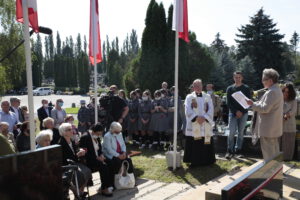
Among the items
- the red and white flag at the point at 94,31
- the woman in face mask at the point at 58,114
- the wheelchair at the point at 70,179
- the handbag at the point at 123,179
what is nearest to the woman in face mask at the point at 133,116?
the woman in face mask at the point at 58,114

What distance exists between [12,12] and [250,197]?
20.7 metres

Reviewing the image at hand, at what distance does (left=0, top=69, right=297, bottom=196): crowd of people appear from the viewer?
5.50 meters

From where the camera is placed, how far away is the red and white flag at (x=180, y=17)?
22.8 ft

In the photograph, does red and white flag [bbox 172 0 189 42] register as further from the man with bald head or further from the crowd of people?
the man with bald head

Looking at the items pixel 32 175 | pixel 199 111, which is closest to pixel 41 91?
pixel 199 111

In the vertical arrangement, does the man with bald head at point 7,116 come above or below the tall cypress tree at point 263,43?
below

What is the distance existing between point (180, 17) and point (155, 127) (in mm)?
4116

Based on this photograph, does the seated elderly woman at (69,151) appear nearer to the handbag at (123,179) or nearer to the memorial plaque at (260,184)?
the handbag at (123,179)

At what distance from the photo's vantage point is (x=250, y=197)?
11.0 ft

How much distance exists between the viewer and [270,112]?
550cm

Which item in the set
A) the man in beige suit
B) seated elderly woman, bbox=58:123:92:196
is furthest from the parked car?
the man in beige suit

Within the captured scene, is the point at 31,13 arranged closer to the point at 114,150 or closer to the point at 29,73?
the point at 29,73

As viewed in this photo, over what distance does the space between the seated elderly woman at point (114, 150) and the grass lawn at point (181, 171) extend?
0.82m

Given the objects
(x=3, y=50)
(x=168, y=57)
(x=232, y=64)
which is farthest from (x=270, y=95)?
(x=232, y=64)
